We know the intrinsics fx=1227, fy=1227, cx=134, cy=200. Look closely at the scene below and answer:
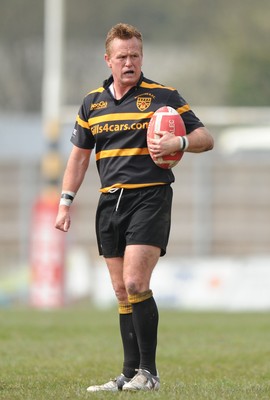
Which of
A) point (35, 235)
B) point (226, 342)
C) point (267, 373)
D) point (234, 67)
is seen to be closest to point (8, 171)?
point (35, 235)

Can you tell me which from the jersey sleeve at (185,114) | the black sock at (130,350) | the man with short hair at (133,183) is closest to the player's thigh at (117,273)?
the man with short hair at (133,183)

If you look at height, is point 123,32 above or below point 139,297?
above

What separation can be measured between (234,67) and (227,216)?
162 inches

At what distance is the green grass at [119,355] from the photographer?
25.1 feet

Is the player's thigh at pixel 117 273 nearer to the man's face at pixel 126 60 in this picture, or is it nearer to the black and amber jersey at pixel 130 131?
the black and amber jersey at pixel 130 131

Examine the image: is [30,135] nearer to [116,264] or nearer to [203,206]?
[203,206]

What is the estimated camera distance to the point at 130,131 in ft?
25.1

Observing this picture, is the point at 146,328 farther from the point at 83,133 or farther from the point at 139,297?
the point at 83,133

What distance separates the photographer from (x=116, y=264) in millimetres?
7824

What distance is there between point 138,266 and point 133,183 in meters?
0.53

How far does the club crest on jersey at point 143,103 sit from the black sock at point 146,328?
3.92 ft

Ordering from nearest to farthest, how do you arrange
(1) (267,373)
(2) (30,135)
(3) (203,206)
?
(1) (267,373), (3) (203,206), (2) (30,135)

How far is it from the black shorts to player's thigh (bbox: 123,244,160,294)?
44mm

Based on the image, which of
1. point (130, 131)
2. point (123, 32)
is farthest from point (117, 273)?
point (123, 32)
